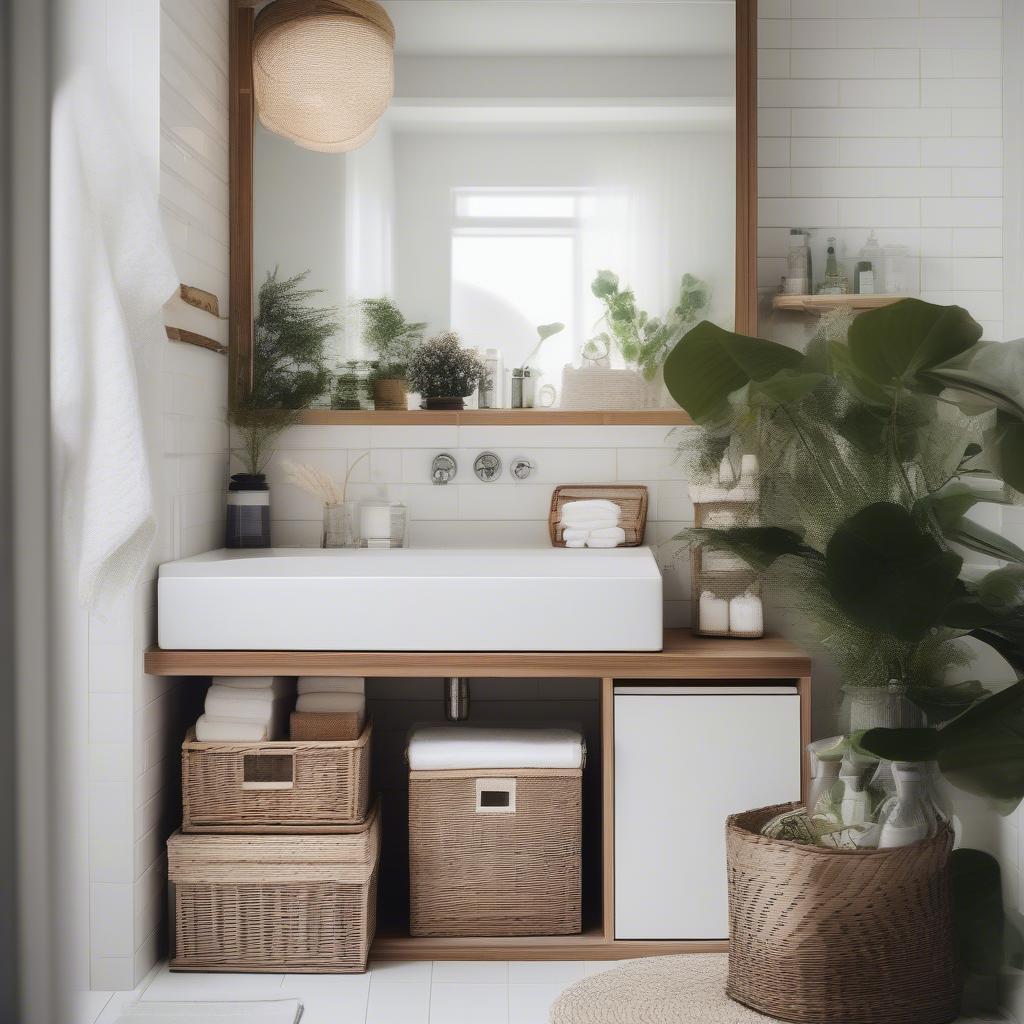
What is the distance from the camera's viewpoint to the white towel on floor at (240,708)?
261 cm

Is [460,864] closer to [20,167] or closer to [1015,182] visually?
[20,167]

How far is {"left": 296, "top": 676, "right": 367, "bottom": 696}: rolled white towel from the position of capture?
2678mm

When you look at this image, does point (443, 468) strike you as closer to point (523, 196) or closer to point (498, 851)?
point (523, 196)

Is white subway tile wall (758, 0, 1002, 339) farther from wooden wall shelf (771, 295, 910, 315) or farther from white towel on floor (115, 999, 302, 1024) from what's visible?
white towel on floor (115, 999, 302, 1024)

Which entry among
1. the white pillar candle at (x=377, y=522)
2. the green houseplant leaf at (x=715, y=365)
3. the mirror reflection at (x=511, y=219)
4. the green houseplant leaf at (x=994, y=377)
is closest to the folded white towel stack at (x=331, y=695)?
the white pillar candle at (x=377, y=522)

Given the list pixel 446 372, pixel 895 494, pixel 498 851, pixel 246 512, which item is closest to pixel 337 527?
pixel 246 512

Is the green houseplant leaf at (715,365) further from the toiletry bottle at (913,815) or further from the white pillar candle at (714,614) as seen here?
the white pillar candle at (714,614)

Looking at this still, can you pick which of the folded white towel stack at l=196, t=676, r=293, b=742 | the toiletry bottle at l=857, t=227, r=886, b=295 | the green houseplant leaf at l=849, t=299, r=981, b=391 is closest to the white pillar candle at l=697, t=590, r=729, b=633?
the toiletry bottle at l=857, t=227, r=886, b=295

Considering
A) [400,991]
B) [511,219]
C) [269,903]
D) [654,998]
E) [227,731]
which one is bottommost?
[400,991]

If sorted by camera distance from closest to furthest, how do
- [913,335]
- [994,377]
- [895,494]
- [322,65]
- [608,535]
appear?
[994,377], [913,335], [895,494], [322,65], [608,535]

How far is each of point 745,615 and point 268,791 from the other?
1.30 m

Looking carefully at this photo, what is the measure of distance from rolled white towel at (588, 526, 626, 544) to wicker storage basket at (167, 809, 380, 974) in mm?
1020

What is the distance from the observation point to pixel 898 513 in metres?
1.47

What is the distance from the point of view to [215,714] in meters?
2.62
